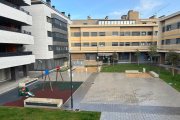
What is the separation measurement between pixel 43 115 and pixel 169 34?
135 feet

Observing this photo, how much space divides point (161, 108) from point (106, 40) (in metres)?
42.5

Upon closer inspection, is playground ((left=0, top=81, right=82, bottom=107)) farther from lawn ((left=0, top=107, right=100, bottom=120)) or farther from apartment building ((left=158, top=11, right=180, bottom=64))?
apartment building ((left=158, top=11, right=180, bottom=64))

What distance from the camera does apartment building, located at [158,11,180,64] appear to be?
40.8m

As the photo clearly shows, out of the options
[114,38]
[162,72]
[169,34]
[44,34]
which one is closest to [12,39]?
[44,34]

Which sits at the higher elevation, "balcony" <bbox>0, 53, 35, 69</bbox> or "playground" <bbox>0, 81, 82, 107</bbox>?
"balcony" <bbox>0, 53, 35, 69</bbox>

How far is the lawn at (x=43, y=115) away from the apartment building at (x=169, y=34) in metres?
31.6

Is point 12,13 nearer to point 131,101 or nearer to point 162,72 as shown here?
point 131,101

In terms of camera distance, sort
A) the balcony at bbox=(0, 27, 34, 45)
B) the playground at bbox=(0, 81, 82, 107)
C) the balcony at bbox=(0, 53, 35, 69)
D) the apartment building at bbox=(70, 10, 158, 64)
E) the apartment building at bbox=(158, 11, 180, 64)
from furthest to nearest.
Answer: the apartment building at bbox=(70, 10, 158, 64), the apartment building at bbox=(158, 11, 180, 64), the balcony at bbox=(0, 27, 34, 45), the balcony at bbox=(0, 53, 35, 69), the playground at bbox=(0, 81, 82, 107)

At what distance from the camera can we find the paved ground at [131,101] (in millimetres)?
14841

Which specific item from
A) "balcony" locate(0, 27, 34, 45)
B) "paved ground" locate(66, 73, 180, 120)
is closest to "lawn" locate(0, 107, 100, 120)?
"paved ground" locate(66, 73, 180, 120)

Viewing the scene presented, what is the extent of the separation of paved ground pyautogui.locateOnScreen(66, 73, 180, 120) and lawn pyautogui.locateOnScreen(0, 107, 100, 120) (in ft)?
4.35

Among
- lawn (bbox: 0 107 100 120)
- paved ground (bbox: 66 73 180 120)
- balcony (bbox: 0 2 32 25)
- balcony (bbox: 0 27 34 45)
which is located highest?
balcony (bbox: 0 2 32 25)

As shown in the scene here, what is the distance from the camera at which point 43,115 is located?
1484 centimetres

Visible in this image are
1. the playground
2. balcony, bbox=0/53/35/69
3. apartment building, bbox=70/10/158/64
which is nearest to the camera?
the playground
